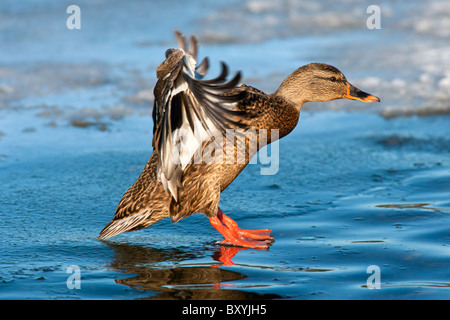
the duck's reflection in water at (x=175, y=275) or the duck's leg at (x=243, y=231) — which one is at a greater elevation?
the duck's leg at (x=243, y=231)

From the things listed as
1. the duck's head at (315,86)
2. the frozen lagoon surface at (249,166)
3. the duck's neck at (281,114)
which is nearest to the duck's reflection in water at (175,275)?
the frozen lagoon surface at (249,166)

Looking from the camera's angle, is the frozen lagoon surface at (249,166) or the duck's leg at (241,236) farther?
the duck's leg at (241,236)

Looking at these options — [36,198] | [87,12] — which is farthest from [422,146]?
[87,12]

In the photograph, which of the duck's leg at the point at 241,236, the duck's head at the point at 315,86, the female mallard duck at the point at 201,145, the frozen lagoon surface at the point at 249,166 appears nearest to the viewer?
the frozen lagoon surface at the point at 249,166

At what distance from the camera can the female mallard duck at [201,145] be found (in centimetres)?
363

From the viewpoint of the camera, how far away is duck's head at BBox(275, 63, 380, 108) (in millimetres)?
4570

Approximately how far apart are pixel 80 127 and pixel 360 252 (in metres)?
3.81

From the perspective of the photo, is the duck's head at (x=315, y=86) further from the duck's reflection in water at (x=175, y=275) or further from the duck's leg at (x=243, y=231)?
the duck's reflection in water at (x=175, y=275)

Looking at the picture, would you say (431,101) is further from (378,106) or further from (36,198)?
(36,198)

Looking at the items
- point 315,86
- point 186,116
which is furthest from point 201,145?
point 315,86

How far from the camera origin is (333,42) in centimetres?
921

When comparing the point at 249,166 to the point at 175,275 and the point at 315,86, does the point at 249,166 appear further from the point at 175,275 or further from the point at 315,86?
the point at 175,275

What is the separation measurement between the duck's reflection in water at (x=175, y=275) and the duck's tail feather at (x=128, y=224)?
74mm
